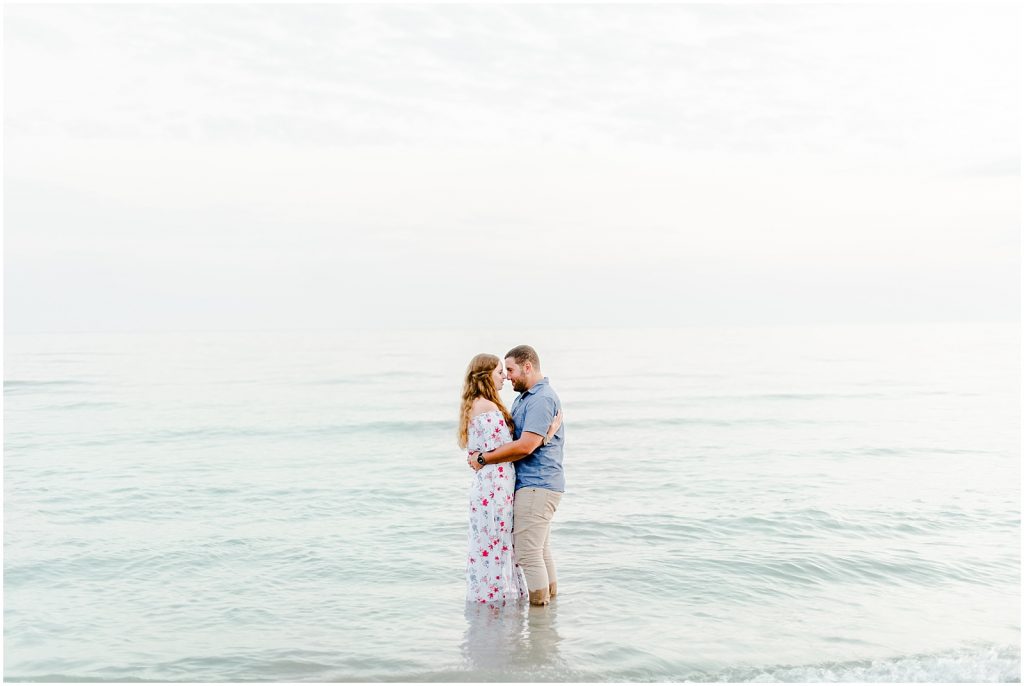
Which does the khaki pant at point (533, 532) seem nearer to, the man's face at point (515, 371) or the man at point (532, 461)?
the man at point (532, 461)

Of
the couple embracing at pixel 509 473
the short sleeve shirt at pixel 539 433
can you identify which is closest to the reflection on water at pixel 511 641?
the couple embracing at pixel 509 473

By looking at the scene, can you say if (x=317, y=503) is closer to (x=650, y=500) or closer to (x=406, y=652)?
(x=650, y=500)

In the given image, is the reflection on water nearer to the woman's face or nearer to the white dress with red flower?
the white dress with red flower

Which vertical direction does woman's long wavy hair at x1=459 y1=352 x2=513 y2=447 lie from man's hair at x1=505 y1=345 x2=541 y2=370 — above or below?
below

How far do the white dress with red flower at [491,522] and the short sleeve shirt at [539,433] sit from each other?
0.12 m

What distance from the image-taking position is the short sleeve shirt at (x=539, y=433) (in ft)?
20.8

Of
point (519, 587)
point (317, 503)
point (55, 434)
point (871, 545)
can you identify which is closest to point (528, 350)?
point (519, 587)

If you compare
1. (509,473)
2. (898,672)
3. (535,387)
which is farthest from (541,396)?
(898,672)

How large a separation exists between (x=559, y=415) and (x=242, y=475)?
29.7 feet

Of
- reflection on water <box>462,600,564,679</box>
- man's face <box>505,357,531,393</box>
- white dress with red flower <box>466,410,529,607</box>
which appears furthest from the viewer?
white dress with red flower <box>466,410,529,607</box>

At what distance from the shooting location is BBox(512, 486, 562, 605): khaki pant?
21.6ft

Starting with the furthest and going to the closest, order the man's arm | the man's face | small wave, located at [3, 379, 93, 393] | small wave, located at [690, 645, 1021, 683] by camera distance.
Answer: small wave, located at [3, 379, 93, 393] → the man's face → the man's arm → small wave, located at [690, 645, 1021, 683]

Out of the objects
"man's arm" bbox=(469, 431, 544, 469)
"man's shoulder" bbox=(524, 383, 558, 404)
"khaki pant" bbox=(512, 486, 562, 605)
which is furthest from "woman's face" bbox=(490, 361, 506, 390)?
"khaki pant" bbox=(512, 486, 562, 605)

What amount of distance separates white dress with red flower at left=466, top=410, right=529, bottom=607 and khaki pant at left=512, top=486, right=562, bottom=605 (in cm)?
8
